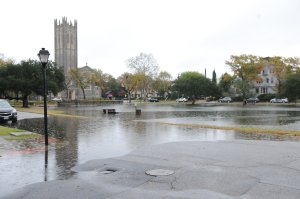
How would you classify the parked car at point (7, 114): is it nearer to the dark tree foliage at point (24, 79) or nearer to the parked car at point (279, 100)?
the dark tree foliage at point (24, 79)

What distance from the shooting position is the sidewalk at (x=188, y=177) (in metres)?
6.68

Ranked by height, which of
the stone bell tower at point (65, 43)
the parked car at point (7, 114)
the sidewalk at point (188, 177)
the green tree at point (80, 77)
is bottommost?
the sidewalk at point (188, 177)

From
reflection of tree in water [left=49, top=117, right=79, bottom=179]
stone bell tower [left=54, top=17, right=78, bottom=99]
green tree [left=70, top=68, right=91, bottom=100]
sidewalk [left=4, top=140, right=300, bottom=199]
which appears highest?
stone bell tower [left=54, top=17, right=78, bottom=99]

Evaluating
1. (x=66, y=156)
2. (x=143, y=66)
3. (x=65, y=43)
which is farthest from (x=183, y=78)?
(x=66, y=156)

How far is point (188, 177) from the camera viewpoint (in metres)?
7.92

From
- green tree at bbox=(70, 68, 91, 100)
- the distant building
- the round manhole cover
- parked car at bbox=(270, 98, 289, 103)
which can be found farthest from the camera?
the distant building

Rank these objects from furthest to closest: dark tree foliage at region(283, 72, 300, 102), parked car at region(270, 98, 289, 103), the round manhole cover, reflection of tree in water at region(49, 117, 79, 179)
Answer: parked car at region(270, 98, 289, 103)
dark tree foliage at region(283, 72, 300, 102)
reflection of tree in water at region(49, 117, 79, 179)
the round manhole cover

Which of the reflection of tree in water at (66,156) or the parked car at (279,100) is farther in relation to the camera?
the parked car at (279,100)

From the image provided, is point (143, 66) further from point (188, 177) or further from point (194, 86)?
point (188, 177)

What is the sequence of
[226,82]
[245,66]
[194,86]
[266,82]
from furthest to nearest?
1. [266,82]
2. [226,82]
3. [245,66]
4. [194,86]

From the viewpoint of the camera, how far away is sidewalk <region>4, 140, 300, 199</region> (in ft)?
21.9

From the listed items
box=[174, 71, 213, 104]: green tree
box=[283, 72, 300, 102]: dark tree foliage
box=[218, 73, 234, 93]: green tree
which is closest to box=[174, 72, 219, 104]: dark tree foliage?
box=[174, 71, 213, 104]: green tree

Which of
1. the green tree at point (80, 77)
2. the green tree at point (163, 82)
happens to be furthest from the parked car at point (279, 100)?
the green tree at point (80, 77)

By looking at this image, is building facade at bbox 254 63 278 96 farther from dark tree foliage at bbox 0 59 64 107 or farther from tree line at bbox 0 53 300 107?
dark tree foliage at bbox 0 59 64 107
